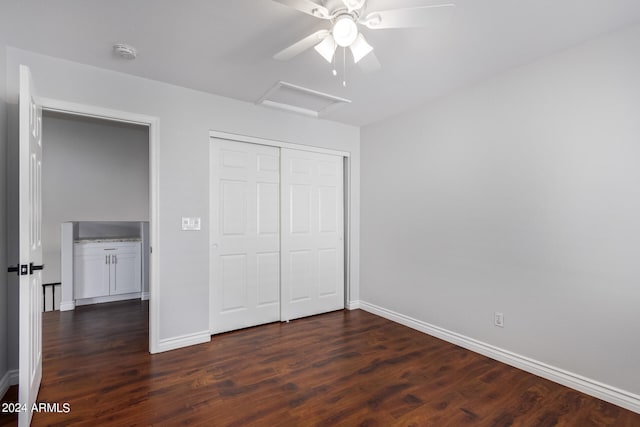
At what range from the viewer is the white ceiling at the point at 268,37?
187 cm

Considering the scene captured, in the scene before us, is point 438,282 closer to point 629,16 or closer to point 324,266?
point 324,266

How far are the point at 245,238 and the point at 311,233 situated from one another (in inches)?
34.0

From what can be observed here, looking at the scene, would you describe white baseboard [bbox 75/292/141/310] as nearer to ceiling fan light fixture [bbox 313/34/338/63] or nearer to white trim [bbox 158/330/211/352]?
white trim [bbox 158/330/211/352]

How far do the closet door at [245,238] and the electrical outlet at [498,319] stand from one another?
2.24 metres

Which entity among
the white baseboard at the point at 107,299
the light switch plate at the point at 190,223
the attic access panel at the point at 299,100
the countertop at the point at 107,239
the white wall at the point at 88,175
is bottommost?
the white baseboard at the point at 107,299

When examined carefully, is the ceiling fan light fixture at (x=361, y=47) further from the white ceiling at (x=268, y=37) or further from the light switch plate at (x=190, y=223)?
the light switch plate at (x=190, y=223)

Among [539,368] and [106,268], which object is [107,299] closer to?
[106,268]

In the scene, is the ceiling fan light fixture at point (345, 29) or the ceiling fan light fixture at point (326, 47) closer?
the ceiling fan light fixture at point (345, 29)

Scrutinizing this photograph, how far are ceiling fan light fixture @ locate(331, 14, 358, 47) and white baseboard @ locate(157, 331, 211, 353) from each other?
282 centimetres

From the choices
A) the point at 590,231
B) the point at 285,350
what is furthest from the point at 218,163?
the point at 590,231

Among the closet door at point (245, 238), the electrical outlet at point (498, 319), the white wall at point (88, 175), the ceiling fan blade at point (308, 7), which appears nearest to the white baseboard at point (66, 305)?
the white wall at point (88, 175)

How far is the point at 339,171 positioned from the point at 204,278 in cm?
215

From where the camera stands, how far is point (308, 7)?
1506 mm

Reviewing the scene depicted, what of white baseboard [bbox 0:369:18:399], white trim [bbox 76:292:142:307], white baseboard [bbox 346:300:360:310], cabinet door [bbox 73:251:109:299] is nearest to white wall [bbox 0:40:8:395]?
white baseboard [bbox 0:369:18:399]
